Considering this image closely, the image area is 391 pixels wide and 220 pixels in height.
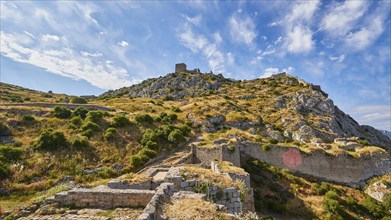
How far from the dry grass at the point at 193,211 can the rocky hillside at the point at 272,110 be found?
111ft

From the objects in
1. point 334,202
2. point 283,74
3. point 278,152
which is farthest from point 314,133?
point 283,74

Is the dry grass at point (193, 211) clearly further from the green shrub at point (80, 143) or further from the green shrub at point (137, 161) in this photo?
the green shrub at point (80, 143)

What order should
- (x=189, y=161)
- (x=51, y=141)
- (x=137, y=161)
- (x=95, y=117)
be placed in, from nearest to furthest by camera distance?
(x=137, y=161), (x=51, y=141), (x=189, y=161), (x=95, y=117)

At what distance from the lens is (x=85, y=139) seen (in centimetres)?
2747

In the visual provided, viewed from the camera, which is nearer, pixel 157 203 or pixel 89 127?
pixel 157 203

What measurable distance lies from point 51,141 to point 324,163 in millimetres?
33820

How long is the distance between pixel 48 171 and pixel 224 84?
72.1m

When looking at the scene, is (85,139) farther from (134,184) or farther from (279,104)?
(279,104)

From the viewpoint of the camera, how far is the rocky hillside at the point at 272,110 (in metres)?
44.5

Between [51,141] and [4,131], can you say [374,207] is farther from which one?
[4,131]

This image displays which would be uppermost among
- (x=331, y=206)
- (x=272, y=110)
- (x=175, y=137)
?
(x=272, y=110)

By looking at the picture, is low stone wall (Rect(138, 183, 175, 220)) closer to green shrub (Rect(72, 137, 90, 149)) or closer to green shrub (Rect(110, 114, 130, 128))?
green shrub (Rect(72, 137, 90, 149))

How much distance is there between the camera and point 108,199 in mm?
8312

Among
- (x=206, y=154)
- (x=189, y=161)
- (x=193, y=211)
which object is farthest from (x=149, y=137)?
(x=193, y=211)
